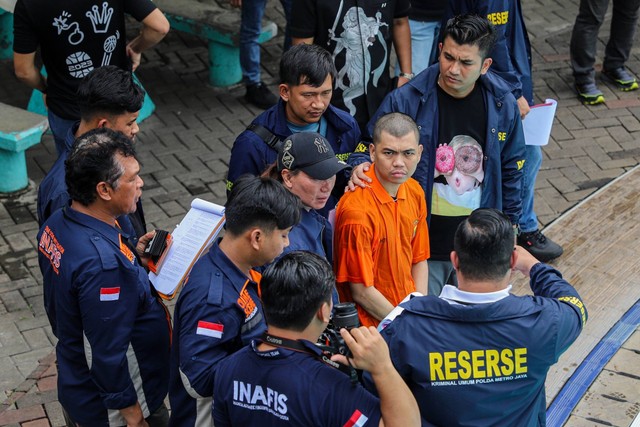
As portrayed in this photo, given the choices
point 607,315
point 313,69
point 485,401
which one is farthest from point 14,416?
point 607,315

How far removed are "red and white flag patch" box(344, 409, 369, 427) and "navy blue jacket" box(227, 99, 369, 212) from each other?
1862mm

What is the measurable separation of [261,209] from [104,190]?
680mm

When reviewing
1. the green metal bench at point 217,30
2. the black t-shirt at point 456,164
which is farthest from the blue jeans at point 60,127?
the green metal bench at point 217,30

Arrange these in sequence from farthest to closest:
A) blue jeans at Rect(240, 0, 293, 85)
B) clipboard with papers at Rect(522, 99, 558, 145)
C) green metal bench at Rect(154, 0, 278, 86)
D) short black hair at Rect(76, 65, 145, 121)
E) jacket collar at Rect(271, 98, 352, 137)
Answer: green metal bench at Rect(154, 0, 278, 86), blue jeans at Rect(240, 0, 293, 85), clipboard with papers at Rect(522, 99, 558, 145), jacket collar at Rect(271, 98, 352, 137), short black hair at Rect(76, 65, 145, 121)

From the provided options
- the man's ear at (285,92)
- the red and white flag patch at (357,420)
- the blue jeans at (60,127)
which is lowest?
the blue jeans at (60,127)

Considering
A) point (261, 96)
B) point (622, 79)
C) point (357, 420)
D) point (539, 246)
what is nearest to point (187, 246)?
point (357, 420)

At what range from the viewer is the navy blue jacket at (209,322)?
3.45 meters

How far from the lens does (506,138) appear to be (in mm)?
5098

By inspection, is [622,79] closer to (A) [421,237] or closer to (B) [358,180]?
(A) [421,237]

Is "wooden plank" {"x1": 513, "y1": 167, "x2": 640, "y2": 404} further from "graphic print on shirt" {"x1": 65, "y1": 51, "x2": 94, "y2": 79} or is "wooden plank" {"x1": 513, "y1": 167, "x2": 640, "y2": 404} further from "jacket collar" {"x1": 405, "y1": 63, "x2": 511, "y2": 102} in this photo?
"graphic print on shirt" {"x1": 65, "y1": 51, "x2": 94, "y2": 79}

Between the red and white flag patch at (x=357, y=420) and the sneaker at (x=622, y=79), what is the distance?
6.34m

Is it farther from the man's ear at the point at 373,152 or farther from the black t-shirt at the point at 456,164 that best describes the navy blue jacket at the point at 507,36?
the man's ear at the point at 373,152

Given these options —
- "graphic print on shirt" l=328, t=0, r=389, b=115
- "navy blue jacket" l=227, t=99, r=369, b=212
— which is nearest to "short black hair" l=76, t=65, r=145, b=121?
"navy blue jacket" l=227, t=99, r=369, b=212

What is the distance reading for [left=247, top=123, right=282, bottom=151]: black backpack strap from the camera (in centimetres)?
464
